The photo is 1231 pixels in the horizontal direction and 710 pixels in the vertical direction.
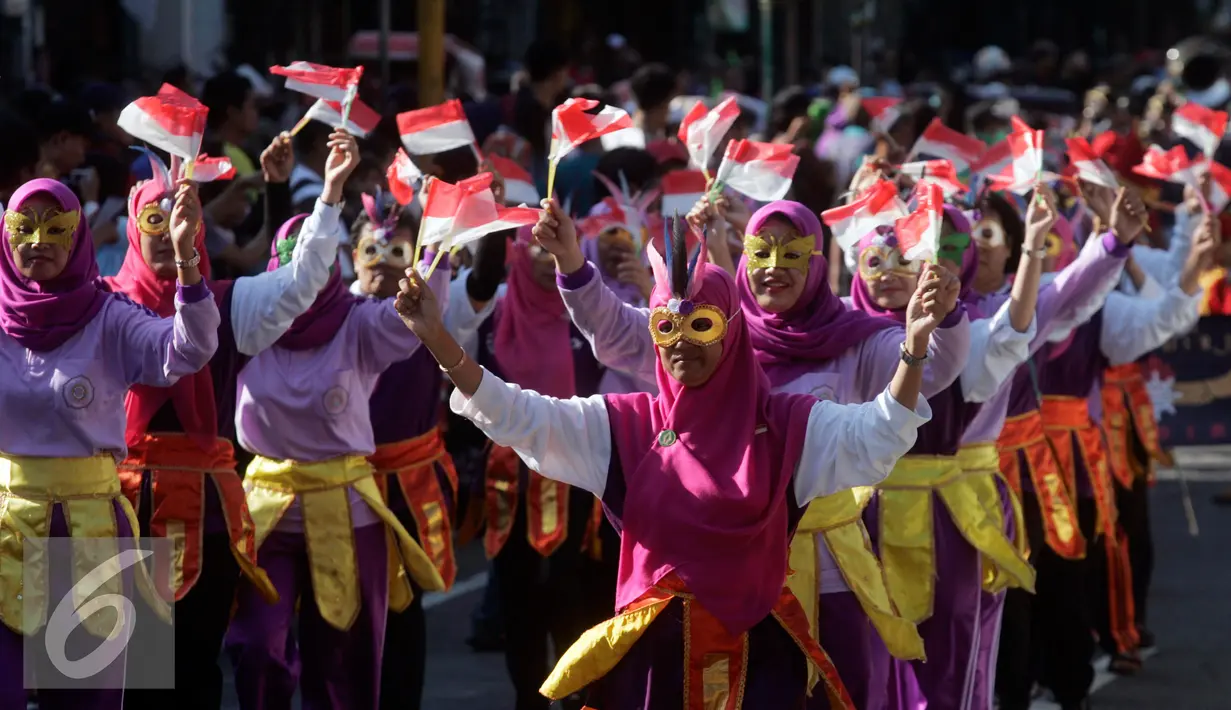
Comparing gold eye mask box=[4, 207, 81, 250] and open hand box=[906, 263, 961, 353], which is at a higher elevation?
open hand box=[906, 263, 961, 353]

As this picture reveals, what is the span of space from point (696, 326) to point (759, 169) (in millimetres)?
1572

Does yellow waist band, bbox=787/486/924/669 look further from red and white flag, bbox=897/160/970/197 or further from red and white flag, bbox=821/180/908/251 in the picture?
red and white flag, bbox=897/160/970/197

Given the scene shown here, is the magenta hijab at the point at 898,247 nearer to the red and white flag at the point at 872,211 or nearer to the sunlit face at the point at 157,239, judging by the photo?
the red and white flag at the point at 872,211

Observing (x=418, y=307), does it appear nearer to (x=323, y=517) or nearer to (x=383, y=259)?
(x=323, y=517)

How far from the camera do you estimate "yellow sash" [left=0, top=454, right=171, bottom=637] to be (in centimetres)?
596

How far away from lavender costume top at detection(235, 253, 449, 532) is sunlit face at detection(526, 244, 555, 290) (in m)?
1.07

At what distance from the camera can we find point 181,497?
655cm

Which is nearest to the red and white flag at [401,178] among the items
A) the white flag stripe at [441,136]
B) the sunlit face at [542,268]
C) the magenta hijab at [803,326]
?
the white flag stripe at [441,136]

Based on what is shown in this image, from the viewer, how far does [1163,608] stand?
1011 cm

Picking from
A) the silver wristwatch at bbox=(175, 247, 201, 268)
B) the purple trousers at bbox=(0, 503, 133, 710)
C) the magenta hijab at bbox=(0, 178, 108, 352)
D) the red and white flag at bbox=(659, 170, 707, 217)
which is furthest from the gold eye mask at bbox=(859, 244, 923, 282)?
the purple trousers at bbox=(0, 503, 133, 710)

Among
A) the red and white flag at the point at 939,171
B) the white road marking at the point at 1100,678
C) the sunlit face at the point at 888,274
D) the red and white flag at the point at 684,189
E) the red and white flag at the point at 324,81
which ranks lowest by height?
the white road marking at the point at 1100,678

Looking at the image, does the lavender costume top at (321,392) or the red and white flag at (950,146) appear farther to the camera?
the red and white flag at (950,146)

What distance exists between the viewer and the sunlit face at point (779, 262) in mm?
6043

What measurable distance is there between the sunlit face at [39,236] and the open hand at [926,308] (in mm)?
2293
